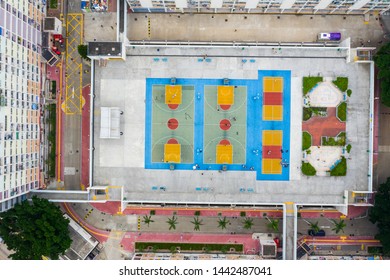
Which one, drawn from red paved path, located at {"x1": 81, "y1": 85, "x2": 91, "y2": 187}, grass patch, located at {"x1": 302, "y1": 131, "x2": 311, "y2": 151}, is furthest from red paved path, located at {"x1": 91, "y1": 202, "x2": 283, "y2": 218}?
grass patch, located at {"x1": 302, "y1": 131, "x2": 311, "y2": 151}

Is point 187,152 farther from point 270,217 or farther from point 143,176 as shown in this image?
point 270,217

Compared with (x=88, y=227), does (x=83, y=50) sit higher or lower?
higher

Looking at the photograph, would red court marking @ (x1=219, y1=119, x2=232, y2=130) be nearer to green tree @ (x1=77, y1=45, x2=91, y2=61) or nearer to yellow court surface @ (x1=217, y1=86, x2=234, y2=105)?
yellow court surface @ (x1=217, y1=86, x2=234, y2=105)

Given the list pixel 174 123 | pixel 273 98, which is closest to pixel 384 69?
pixel 273 98

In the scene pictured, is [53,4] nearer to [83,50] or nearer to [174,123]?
[83,50]

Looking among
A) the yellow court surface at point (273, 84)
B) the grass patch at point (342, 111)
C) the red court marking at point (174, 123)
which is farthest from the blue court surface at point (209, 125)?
the grass patch at point (342, 111)

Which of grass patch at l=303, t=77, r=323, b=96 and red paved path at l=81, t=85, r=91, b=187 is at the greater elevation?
grass patch at l=303, t=77, r=323, b=96

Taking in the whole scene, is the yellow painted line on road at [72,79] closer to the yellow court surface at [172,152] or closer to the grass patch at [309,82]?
the yellow court surface at [172,152]
